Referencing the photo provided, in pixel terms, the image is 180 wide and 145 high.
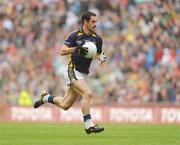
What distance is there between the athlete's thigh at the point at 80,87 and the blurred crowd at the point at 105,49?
38.0 feet

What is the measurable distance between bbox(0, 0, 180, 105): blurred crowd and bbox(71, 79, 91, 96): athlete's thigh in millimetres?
11575

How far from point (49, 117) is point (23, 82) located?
8.34 feet

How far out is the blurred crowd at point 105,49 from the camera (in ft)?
89.9

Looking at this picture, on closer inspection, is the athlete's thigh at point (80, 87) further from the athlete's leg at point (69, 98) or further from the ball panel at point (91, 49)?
the ball panel at point (91, 49)

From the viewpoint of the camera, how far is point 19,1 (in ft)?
104

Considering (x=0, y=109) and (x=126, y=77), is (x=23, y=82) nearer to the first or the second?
(x=0, y=109)

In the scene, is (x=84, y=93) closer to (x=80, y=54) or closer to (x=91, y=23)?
(x=80, y=54)

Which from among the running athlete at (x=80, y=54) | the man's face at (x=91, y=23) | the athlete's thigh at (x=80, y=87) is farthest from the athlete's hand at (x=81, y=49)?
the athlete's thigh at (x=80, y=87)

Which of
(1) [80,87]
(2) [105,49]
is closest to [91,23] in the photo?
(1) [80,87]

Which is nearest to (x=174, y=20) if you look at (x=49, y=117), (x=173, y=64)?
(x=173, y=64)

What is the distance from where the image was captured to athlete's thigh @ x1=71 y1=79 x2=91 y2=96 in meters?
14.9

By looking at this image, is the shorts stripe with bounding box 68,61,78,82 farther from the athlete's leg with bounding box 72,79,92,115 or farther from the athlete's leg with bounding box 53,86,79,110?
the athlete's leg with bounding box 53,86,79,110

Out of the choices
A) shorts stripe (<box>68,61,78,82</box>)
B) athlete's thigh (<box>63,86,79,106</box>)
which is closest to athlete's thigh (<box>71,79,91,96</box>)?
shorts stripe (<box>68,61,78,82</box>)

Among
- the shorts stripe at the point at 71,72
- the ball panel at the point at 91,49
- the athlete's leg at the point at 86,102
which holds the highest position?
Result: the ball panel at the point at 91,49
